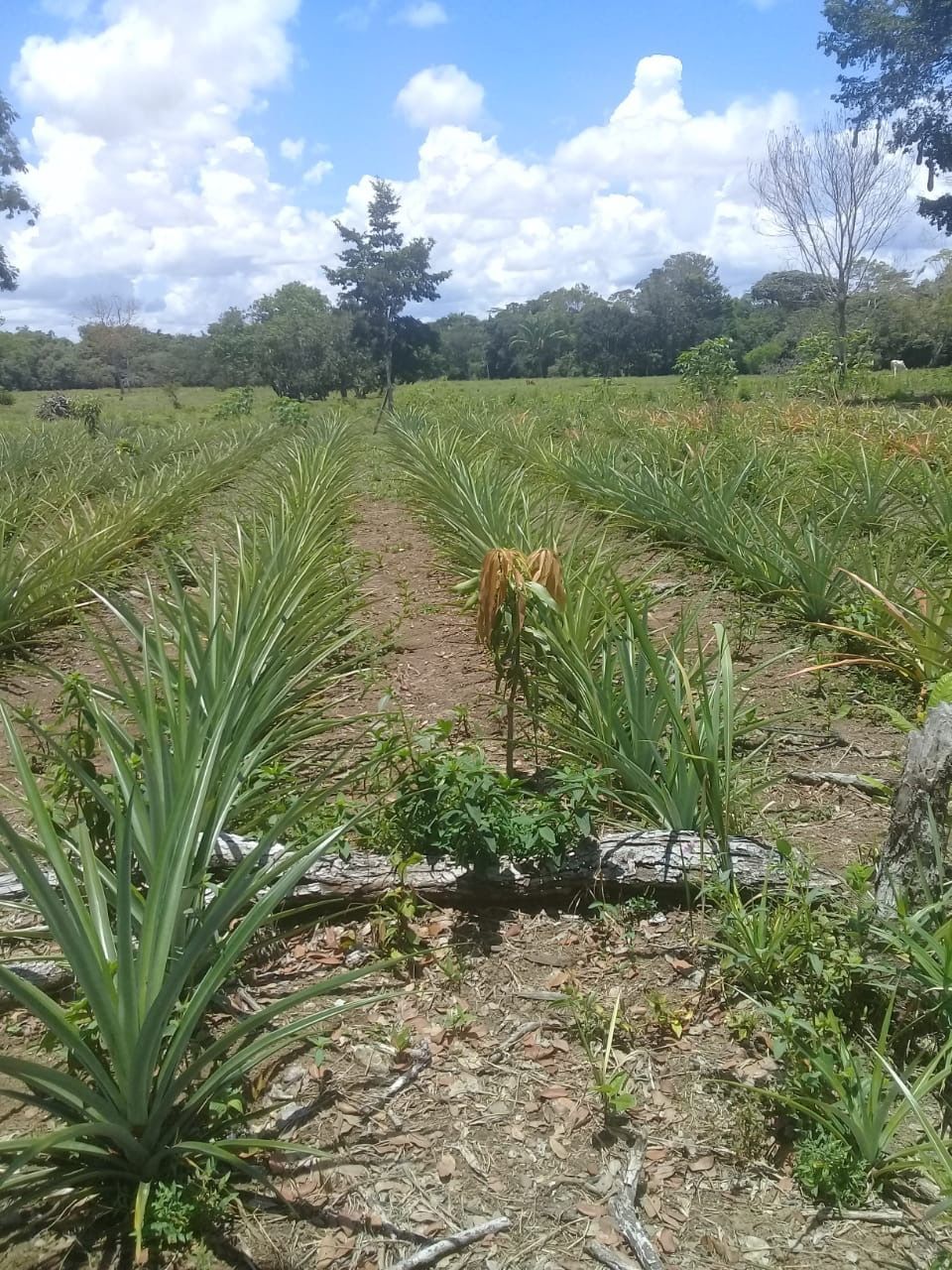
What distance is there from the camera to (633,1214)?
1.38 m

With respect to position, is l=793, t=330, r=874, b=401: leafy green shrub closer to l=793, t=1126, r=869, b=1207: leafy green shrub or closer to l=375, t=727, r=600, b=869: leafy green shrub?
l=375, t=727, r=600, b=869: leafy green shrub

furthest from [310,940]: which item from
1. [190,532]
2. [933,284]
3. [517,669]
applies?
[933,284]

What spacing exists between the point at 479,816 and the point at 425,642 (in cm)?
231

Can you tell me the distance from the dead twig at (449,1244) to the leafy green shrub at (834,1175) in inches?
19.7

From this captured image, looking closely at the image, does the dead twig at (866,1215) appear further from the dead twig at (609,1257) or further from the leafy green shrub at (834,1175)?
the dead twig at (609,1257)

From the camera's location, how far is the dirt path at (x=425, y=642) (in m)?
3.45

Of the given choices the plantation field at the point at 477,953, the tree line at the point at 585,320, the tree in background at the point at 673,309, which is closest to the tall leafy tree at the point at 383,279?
the tree line at the point at 585,320

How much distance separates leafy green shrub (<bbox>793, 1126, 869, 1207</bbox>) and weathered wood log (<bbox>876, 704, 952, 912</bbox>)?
1.65 feet

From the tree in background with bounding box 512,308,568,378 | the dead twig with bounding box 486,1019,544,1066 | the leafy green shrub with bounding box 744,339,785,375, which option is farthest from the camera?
the tree in background with bounding box 512,308,568,378

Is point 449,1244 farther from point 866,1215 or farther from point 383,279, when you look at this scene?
point 383,279

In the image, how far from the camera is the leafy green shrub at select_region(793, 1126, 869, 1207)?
138 cm

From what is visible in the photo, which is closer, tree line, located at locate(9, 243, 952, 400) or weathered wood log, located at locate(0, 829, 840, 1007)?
weathered wood log, located at locate(0, 829, 840, 1007)

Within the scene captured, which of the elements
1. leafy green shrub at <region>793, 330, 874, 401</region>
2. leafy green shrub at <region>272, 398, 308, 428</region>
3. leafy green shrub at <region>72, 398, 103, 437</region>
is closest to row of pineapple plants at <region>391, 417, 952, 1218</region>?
leafy green shrub at <region>72, 398, 103, 437</region>

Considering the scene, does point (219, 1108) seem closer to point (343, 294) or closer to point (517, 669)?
point (517, 669)
